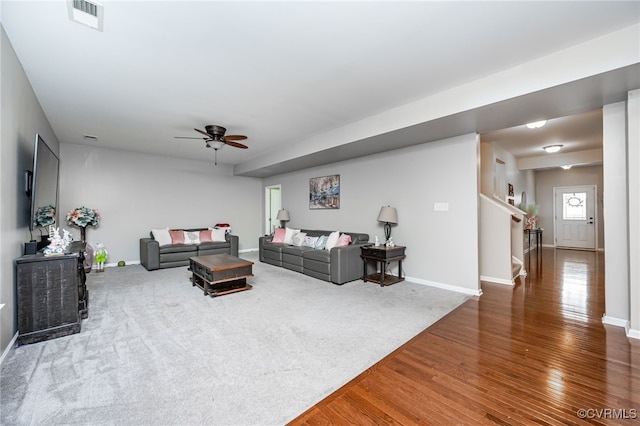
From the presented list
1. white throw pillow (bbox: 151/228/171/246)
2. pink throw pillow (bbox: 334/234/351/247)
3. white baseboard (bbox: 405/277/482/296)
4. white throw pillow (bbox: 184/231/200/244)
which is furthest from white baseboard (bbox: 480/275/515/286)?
white throw pillow (bbox: 151/228/171/246)

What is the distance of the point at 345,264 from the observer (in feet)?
14.8

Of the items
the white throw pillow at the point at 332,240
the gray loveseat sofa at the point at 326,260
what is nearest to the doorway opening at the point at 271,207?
the gray loveseat sofa at the point at 326,260

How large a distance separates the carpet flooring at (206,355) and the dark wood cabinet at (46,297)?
4.8 inches

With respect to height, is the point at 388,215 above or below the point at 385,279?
above

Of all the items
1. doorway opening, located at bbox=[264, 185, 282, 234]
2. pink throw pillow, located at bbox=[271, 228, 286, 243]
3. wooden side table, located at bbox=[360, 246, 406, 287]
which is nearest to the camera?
wooden side table, located at bbox=[360, 246, 406, 287]

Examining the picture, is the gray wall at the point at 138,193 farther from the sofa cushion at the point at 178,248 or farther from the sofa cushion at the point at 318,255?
the sofa cushion at the point at 318,255

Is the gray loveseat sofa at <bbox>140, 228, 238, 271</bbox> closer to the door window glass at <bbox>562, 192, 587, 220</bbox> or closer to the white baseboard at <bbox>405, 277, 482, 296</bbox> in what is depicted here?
the white baseboard at <bbox>405, 277, 482, 296</bbox>

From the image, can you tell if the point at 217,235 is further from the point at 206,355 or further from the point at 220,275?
the point at 206,355

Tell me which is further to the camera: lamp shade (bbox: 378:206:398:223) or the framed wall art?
the framed wall art

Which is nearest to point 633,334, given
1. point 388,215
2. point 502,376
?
point 502,376

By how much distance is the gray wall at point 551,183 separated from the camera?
7992 millimetres

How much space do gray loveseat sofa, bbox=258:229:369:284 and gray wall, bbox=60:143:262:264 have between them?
2686 millimetres

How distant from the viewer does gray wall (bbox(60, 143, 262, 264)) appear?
5719mm

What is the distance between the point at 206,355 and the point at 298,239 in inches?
154
